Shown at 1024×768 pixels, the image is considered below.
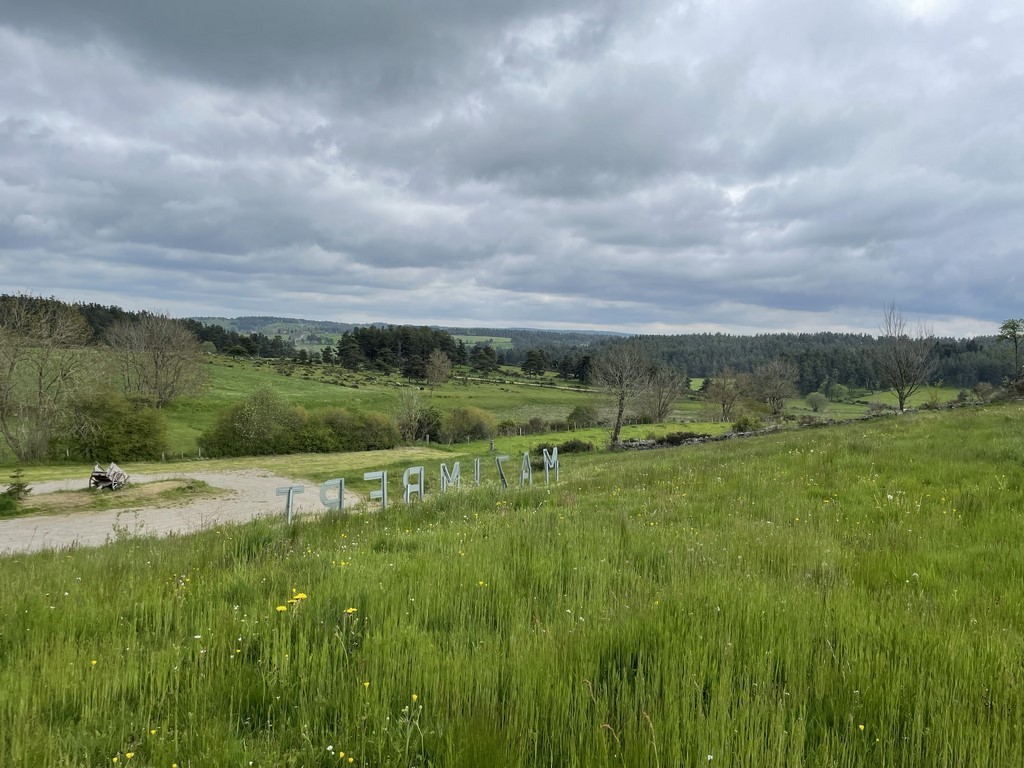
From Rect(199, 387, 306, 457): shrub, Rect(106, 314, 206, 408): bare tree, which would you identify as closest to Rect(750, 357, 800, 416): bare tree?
Rect(199, 387, 306, 457): shrub

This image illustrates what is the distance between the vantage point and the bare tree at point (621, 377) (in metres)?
55.3

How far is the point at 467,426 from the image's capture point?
205ft

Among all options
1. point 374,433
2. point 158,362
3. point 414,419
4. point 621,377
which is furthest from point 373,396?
point 621,377

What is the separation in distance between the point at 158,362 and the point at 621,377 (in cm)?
5141

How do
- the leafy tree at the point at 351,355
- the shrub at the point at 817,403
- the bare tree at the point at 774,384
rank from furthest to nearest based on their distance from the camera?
the leafy tree at the point at 351,355
the shrub at the point at 817,403
the bare tree at the point at 774,384

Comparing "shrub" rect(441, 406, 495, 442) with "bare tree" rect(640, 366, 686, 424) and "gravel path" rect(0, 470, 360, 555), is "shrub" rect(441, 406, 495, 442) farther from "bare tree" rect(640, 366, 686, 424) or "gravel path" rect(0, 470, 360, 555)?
"gravel path" rect(0, 470, 360, 555)

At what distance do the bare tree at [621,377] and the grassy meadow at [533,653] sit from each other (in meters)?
47.4

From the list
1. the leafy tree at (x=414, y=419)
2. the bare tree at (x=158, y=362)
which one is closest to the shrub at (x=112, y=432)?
the bare tree at (x=158, y=362)

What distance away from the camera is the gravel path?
14805 millimetres

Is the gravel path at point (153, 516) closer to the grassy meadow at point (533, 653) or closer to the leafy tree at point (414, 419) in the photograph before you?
the grassy meadow at point (533, 653)

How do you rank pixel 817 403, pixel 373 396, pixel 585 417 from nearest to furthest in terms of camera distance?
pixel 373 396 < pixel 585 417 < pixel 817 403

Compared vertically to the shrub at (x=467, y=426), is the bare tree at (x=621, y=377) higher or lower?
higher

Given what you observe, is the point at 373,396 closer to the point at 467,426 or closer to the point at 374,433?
the point at 467,426

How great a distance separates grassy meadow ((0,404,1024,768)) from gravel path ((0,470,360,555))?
27.7 ft
